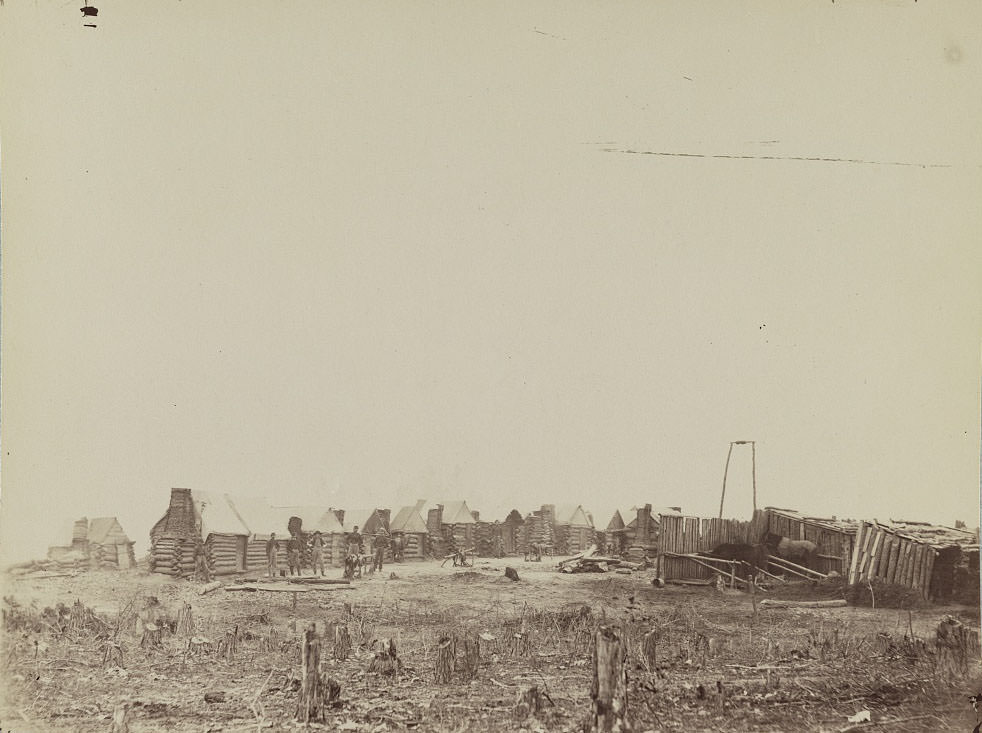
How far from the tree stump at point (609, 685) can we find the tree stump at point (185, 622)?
2.87 m

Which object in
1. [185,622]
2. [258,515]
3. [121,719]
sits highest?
[258,515]

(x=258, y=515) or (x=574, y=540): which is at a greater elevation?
(x=258, y=515)

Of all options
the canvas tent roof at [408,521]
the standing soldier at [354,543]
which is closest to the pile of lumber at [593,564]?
the canvas tent roof at [408,521]

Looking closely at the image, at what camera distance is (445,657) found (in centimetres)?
662

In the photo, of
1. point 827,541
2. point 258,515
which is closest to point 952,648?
point 827,541

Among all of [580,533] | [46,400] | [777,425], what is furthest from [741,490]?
[46,400]

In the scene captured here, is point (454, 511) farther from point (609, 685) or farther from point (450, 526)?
point (609, 685)

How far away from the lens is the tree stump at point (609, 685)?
257 inches

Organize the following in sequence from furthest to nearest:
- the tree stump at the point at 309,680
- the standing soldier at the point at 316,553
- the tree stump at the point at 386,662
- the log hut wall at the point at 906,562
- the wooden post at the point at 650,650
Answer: the log hut wall at the point at 906,562, the standing soldier at the point at 316,553, the wooden post at the point at 650,650, the tree stump at the point at 386,662, the tree stump at the point at 309,680

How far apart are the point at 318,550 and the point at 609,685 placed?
7.51 ft

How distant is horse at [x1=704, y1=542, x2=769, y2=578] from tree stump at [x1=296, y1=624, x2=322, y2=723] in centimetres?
296

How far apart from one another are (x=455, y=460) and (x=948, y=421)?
Answer: 3.73m

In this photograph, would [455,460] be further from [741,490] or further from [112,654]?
[112,654]

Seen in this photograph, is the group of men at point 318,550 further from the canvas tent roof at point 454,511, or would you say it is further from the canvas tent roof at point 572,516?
the canvas tent roof at point 572,516
